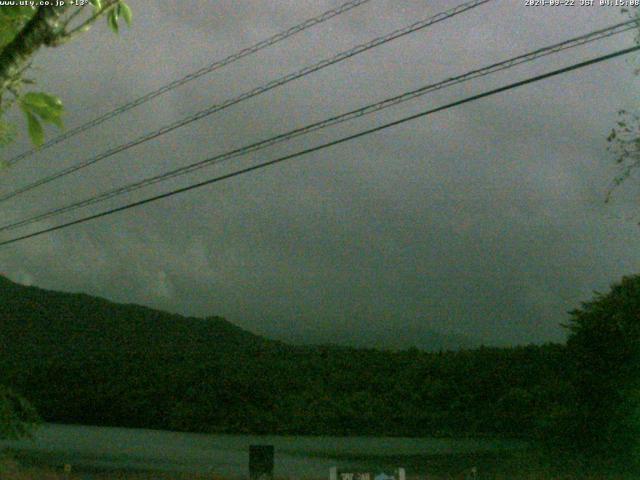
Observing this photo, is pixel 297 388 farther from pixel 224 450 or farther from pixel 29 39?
pixel 29 39

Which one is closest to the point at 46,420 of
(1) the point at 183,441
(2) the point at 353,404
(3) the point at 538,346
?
(1) the point at 183,441

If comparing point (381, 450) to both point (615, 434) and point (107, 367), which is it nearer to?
point (615, 434)

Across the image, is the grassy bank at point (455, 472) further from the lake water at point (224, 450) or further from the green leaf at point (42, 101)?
the green leaf at point (42, 101)

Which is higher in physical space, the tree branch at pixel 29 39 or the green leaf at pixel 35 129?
the tree branch at pixel 29 39

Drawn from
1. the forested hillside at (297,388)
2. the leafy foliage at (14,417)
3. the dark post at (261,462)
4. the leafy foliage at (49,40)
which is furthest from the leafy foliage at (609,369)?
the leafy foliage at (49,40)

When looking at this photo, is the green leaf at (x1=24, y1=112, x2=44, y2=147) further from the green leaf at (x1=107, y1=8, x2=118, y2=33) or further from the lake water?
the lake water

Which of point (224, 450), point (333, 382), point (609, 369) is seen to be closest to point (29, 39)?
point (609, 369)
